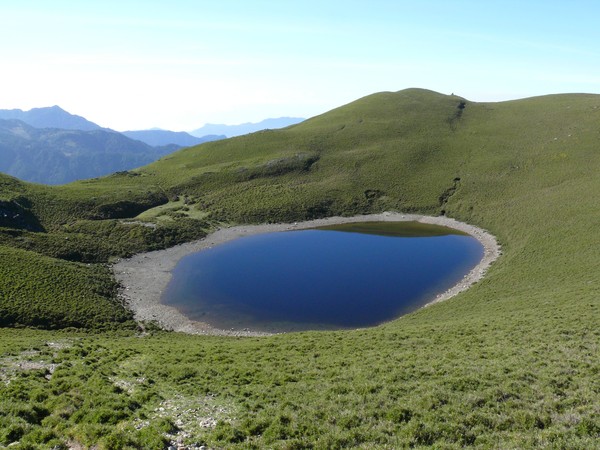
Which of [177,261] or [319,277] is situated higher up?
[177,261]

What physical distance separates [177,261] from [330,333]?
38.1 m

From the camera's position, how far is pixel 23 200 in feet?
250

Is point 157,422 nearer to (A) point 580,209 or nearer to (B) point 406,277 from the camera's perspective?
(B) point 406,277

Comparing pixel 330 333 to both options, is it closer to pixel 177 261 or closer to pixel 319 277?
pixel 319 277

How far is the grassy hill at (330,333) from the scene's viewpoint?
1435cm

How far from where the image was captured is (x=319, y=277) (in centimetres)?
5616

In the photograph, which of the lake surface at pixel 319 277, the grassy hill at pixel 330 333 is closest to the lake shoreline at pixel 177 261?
the lake surface at pixel 319 277

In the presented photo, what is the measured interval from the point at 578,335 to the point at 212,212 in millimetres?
73185

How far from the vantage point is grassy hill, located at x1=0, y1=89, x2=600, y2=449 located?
14.4 meters

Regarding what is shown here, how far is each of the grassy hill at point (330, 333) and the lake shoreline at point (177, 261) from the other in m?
2.40

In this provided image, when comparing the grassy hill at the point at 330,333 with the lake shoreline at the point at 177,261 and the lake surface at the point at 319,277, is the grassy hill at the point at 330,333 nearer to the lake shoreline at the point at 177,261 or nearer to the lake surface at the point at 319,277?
the lake shoreline at the point at 177,261

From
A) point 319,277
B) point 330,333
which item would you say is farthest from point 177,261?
point 330,333

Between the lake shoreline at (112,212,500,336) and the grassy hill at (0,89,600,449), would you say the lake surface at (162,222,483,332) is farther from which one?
the grassy hill at (0,89,600,449)

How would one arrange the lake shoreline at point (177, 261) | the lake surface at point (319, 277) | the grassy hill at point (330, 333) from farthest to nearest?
the lake surface at point (319, 277) < the lake shoreline at point (177, 261) < the grassy hill at point (330, 333)
